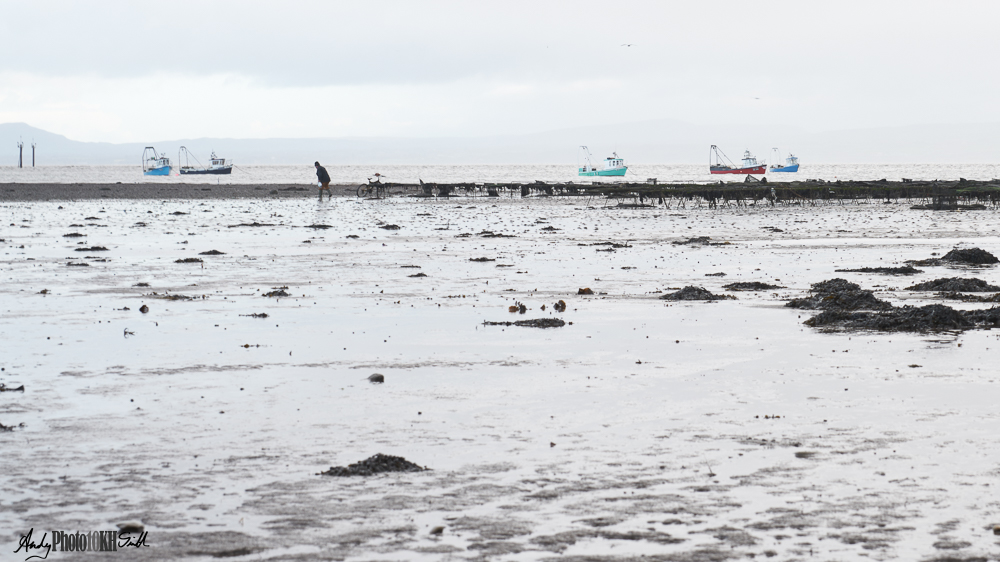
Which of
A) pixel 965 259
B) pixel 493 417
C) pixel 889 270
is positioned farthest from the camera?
pixel 965 259

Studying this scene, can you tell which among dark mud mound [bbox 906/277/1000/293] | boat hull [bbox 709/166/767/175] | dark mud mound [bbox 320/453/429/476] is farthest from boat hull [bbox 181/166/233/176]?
dark mud mound [bbox 320/453/429/476]

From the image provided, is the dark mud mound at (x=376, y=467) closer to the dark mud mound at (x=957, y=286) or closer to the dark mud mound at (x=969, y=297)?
the dark mud mound at (x=969, y=297)

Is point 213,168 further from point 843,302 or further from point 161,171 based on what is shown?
point 843,302

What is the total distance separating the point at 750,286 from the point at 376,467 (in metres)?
12.7

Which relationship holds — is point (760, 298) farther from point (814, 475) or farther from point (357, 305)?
point (814, 475)

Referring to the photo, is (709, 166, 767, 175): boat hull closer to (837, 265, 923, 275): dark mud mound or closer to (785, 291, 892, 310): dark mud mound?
(837, 265, 923, 275): dark mud mound

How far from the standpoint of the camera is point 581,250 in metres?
27.3

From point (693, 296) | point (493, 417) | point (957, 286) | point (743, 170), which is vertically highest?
point (743, 170)

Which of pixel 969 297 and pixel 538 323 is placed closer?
pixel 538 323

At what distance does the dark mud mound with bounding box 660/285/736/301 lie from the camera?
1675cm

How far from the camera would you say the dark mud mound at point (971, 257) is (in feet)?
75.0

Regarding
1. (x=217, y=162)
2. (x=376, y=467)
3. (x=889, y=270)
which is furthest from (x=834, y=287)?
(x=217, y=162)

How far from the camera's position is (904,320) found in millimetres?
13508

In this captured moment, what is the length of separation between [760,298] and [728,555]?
12057 mm
